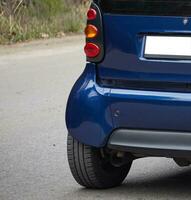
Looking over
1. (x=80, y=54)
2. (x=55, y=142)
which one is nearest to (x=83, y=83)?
(x=55, y=142)

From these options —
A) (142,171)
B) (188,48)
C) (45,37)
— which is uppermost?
(188,48)

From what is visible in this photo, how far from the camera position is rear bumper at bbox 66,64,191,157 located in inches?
195

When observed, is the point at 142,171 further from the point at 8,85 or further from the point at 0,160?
the point at 8,85

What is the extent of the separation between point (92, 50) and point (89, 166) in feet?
2.46

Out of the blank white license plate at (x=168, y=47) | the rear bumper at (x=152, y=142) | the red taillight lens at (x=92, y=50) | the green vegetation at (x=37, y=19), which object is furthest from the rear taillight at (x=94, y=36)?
the green vegetation at (x=37, y=19)

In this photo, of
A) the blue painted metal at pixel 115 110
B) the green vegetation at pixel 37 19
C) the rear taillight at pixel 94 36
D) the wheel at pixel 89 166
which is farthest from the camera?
the green vegetation at pixel 37 19

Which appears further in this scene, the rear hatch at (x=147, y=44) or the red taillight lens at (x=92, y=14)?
the red taillight lens at (x=92, y=14)

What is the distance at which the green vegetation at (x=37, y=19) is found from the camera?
17.2 meters

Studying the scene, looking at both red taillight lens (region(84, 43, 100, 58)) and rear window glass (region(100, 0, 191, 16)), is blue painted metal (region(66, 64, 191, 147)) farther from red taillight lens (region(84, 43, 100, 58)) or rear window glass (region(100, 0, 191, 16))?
rear window glass (region(100, 0, 191, 16))

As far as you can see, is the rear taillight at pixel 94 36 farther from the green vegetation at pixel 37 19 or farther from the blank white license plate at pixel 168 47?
the green vegetation at pixel 37 19

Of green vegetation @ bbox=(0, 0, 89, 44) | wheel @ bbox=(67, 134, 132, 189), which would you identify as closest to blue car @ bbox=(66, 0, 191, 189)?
wheel @ bbox=(67, 134, 132, 189)

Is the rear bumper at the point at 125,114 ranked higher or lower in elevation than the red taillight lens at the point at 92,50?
lower

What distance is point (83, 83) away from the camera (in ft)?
17.4

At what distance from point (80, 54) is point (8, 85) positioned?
3.56m
